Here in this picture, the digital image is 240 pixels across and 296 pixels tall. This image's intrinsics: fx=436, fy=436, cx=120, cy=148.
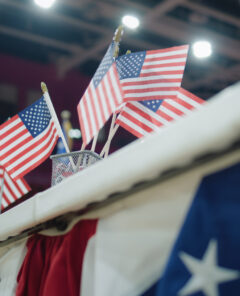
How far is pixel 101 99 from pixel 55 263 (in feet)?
2.37

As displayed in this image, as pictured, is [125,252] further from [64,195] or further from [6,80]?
[6,80]

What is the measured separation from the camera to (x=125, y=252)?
2.83 feet

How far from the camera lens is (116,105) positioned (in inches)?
60.6

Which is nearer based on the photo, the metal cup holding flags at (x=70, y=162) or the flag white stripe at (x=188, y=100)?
the metal cup holding flags at (x=70, y=162)

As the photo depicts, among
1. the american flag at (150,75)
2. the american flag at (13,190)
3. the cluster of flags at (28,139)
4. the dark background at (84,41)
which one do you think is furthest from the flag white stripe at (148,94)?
the dark background at (84,41)

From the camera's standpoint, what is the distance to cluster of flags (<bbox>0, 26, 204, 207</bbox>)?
1576 millimetres

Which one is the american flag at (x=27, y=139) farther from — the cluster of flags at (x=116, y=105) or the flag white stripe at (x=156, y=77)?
the flag white stripe at (x=156, y=77)

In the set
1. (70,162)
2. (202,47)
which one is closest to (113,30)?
(202,47)

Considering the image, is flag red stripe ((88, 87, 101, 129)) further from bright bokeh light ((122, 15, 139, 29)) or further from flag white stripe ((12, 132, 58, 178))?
bright bokeh light ((122, 15, 139, 29))

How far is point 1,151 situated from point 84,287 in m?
1.06

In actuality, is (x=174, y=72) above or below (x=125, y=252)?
above

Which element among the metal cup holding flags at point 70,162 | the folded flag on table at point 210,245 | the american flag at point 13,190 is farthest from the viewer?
the american flag at point 13,190

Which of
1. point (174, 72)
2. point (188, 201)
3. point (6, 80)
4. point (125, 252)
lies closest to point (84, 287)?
point (125, 252)

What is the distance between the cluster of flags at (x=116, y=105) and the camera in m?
1.58
